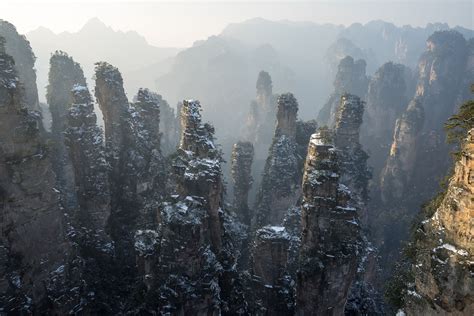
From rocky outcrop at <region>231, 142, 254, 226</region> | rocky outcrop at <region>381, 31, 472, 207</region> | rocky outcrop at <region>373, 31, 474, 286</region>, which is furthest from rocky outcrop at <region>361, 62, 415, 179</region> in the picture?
rocky outcrop at <region>231, 142, 254, 226</region>

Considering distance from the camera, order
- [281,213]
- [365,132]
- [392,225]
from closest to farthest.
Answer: [281,213] → [392,225] → [365,132]

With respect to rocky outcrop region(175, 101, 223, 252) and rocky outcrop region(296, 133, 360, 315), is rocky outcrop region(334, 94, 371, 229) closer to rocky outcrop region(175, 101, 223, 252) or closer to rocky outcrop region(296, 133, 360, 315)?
rocky outcrop region(296, 133, 360, 315)

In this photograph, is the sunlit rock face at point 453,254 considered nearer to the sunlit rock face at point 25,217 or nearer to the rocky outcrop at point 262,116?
the sunlit rock face at point 25,217

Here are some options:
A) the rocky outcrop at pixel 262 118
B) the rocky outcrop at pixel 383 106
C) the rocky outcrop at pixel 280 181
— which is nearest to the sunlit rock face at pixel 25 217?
the rocky outcrop at pixel 280 181

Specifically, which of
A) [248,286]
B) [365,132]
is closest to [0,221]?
[248,286]

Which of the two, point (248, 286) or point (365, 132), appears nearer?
point (248, 286)

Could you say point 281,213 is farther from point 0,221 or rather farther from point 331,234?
point 0,221
